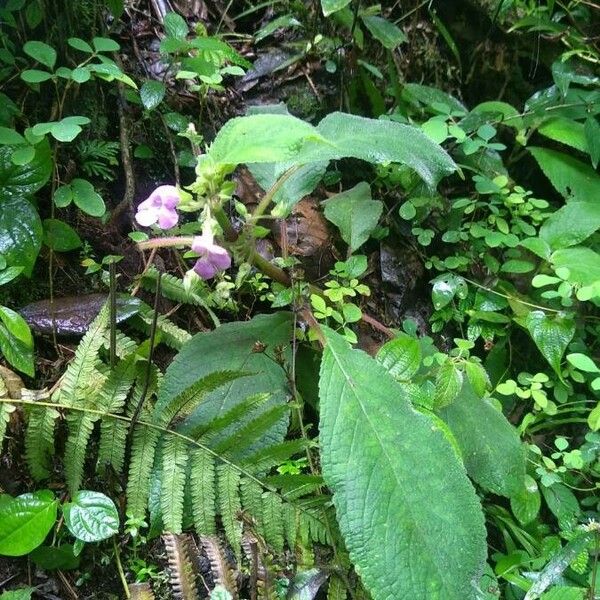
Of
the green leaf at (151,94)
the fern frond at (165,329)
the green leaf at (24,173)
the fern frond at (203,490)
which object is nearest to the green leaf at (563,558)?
the fern frond at (203,490)

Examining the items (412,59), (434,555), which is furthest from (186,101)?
(434,555)

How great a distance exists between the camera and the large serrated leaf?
1.25 metres

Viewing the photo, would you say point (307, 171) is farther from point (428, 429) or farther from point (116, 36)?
point (116, 36)

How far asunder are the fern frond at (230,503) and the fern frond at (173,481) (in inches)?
3.0

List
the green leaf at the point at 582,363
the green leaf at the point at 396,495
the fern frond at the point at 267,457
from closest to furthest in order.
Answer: the green leaf at the point at 396,495
the fern frond at the point at 267,457
the green leaf at the point at 582,363

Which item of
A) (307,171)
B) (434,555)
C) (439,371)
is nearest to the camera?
(434,555)

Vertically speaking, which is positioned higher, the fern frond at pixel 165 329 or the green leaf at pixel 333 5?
the green leaf at pixel 333 5

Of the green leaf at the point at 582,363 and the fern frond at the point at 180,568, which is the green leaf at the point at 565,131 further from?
the fern frond at the point at 180,568

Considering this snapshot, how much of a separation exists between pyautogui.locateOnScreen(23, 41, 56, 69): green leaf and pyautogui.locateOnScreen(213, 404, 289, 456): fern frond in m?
0.99

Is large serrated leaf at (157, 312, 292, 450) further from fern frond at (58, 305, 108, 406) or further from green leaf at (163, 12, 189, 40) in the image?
green leaf at (163, 12, 189, 40)

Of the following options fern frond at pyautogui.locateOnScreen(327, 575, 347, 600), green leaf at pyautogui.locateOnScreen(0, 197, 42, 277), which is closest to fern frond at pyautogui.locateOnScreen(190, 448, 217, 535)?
fern frond at pyautogui.locateOnScreen(327, 575, 347, 600)

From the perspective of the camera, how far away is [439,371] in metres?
1.37

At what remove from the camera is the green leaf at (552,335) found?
65.0 inches

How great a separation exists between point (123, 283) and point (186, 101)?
72 centimetres
